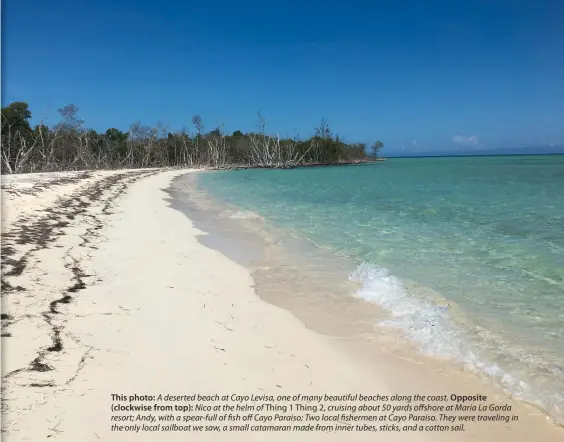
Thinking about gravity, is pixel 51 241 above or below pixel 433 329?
above

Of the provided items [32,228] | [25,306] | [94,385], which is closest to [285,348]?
[94,385]

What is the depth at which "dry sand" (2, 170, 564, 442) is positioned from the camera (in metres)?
2.27

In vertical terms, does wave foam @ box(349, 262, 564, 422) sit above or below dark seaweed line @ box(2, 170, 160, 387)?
below

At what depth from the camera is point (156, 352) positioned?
3064 mm

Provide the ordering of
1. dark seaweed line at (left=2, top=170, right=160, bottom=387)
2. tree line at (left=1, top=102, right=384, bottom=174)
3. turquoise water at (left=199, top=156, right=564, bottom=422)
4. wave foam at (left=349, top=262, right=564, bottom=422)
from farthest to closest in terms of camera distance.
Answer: tree line at (left=1, top=102, right=384, bottom=174)
turquoise water at (left=199, top=156, right=564, bottom=422)
dark seaweed line at (left=2, top=170, right=160, bottom=387)
wave foam at (left=349, top=262, right=564, bottom=422)

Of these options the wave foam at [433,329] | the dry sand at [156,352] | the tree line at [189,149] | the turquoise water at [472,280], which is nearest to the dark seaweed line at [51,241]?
→ the dry sand at [156,352]

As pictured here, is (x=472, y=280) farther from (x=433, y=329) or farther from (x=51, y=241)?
(x=51, y=241)

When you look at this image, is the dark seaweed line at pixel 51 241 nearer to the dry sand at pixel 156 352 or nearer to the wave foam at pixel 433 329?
the dry sand at pixel 156 352

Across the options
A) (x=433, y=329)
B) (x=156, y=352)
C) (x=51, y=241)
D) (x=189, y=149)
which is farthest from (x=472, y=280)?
(x=189, y=149)

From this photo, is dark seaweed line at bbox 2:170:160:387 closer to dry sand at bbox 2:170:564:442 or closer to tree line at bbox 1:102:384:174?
dry sand at bbox 2:170:564:442

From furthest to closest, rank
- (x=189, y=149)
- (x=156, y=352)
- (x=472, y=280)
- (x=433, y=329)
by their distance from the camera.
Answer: (x=189, y=149), (x=472, y=280), (x=433, y=329), (x=156, y=352)

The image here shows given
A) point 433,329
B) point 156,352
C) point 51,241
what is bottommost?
point 433,329

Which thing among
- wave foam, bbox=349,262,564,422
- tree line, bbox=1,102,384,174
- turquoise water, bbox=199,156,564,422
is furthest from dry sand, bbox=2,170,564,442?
tree line, bbox=1,102,384,174

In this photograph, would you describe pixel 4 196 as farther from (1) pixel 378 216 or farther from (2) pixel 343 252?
(1) pixel 378 216
